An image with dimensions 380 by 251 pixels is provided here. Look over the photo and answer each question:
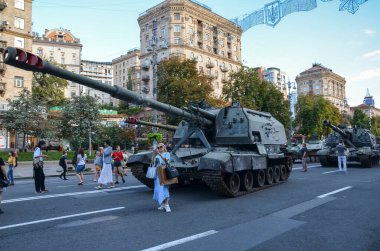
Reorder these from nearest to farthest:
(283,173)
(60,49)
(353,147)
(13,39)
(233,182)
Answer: (233,182) < (283,173) < (353,147) < (13,39) < (60,49)

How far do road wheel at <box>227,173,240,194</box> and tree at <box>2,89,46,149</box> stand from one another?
953 inches

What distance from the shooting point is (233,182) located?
1039cm

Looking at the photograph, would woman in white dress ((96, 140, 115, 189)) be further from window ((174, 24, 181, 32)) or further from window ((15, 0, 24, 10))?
window ((174, 24, 181, 32))

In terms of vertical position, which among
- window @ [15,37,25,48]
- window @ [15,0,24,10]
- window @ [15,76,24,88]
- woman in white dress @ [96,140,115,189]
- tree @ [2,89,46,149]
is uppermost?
window @ [15,0,24,10]

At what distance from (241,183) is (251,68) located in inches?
1202

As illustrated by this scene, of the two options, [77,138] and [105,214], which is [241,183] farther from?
[77,138]

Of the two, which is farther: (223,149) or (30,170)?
(30,170)

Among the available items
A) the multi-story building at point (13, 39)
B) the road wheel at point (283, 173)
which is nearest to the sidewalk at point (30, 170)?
the road wheel at point (283, 173)

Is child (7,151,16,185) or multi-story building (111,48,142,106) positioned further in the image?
multi-story building (111,48,142,106)

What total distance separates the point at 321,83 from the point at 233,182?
8924 centimetres

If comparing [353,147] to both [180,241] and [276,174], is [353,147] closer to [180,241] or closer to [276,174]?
[276,174]

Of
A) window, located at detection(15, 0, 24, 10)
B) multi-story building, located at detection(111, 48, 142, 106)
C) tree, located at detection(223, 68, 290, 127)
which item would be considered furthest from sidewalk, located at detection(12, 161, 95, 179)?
multi-story building, located at detection(111, 48, 142, 106)

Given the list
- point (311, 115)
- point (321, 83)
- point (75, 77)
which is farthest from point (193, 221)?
point (321, 83)

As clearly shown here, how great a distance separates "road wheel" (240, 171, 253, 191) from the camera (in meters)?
11.1
